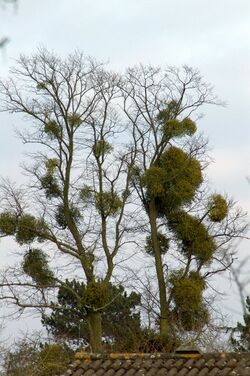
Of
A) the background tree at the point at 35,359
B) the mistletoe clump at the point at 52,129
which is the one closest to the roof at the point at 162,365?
the background tree at the point at 35,359

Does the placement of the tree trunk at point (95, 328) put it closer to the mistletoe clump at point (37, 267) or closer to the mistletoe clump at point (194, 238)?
the mistletoe clump at point (37, 267)

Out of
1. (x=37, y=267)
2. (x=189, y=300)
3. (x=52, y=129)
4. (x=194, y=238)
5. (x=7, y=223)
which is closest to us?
(x=7, y=223)

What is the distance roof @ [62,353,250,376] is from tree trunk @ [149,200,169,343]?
727 centimetres

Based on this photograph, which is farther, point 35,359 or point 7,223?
point 35,359

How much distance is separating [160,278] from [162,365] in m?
8.46

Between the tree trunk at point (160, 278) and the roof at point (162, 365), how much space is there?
7271 millimetres

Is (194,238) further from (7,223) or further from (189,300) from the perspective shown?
(7,223)

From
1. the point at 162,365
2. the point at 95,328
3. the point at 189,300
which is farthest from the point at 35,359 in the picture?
the point at 162,365

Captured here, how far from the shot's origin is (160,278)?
65.5 feet

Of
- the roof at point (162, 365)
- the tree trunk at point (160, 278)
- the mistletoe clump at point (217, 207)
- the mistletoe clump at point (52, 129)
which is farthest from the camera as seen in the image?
the mistletoe clump at point (52, 129)

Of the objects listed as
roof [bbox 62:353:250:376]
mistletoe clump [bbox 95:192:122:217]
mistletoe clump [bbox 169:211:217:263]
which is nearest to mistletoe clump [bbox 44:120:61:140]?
mistletoe clump [bbox 95:192:122:217]

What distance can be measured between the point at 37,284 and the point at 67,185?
229cm

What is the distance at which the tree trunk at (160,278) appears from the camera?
19388 millimetres

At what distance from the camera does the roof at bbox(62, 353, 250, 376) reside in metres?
11.2
